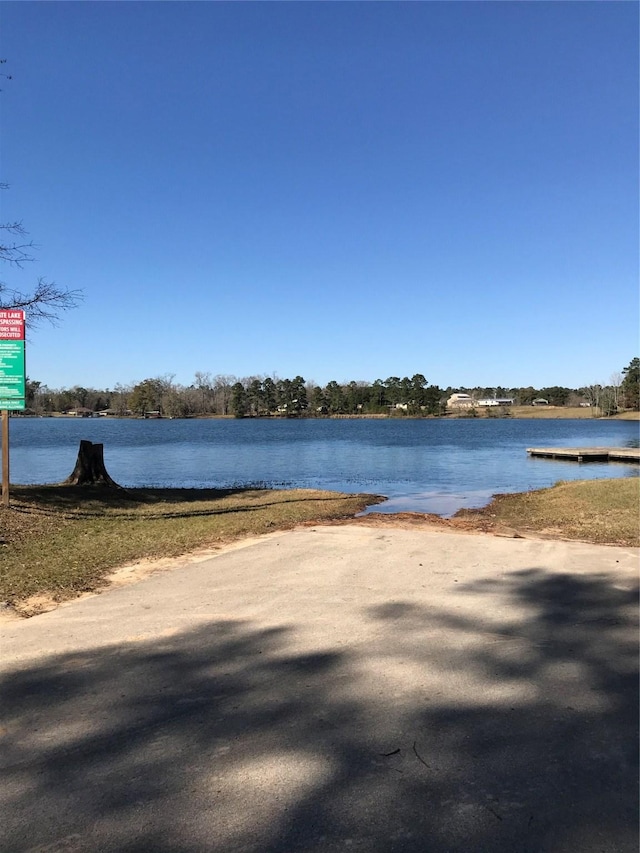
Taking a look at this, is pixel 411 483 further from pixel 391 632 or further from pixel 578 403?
pixel 578 403

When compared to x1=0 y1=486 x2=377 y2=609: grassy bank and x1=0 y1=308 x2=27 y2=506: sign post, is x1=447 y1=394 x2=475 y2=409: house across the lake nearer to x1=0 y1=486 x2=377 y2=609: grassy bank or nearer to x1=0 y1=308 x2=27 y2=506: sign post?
x1=0 y1=486 x2=377 y2=609: grassy bank

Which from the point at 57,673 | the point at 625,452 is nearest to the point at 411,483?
the point at 625,452

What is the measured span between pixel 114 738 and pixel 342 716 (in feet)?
3.87

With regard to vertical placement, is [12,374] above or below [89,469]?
above

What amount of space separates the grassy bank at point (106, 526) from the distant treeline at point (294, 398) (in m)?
125

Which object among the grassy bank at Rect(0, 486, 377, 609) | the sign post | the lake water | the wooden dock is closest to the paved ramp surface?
the grassy bank at Rect(0, 486, 377, 609)

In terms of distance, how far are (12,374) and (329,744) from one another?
978 centimetres

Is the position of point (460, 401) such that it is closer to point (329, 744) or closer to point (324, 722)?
point (324, 722)

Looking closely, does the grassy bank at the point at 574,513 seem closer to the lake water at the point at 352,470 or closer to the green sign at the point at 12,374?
the lake water at the point at 352,470

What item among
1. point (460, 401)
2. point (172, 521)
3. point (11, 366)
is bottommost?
point (172, 521)

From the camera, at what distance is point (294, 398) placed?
145m

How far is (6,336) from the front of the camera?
10820mm

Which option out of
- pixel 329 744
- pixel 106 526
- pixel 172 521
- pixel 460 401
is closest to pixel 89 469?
pixel 172 521

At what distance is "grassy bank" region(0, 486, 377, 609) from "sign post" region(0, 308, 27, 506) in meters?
1.49
